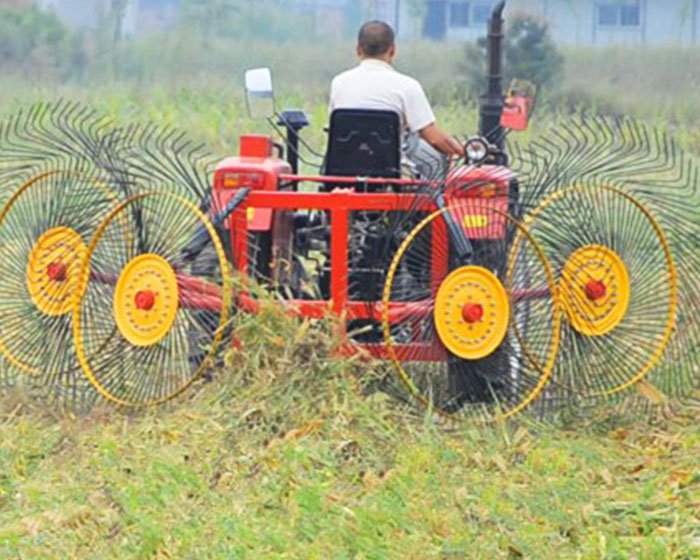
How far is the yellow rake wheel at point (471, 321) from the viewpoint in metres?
7.05

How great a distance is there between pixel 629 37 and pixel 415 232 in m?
13.0

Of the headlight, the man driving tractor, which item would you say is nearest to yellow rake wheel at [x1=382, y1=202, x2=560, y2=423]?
the headlight

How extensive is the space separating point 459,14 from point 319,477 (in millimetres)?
16399

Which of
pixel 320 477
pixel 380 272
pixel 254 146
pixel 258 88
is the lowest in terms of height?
pixel 320 477

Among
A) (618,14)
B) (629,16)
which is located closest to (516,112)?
(629,16)

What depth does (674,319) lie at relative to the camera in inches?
294

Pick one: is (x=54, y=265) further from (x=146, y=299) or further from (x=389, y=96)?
(x=389, y=96)

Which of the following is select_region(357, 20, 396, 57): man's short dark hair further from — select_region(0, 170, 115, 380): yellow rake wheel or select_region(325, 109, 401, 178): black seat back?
select_region(0, 170, 115, 380): yellow rake wheel

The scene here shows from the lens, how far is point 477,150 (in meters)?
7.72

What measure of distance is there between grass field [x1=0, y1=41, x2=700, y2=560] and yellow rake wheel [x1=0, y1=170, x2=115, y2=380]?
0.21m

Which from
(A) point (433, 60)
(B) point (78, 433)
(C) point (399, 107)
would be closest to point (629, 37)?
(A) point (433, 60)

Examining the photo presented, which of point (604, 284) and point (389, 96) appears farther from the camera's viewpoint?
point (389, 96)

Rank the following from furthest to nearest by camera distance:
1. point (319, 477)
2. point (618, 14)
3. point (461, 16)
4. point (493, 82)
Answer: point (461, 16) → point (618, 14) → point (493, 82) → point (319, 477)

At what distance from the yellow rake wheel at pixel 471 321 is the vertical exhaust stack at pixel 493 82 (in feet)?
5.09
